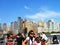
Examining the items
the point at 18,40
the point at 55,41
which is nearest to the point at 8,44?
the point at 18,40

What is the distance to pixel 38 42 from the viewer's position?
801 cm

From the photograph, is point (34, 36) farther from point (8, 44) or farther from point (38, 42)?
point (8, 44)

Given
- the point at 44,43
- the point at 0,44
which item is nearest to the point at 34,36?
the point at 44,43

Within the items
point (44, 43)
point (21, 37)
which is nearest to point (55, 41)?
point (44, 43)

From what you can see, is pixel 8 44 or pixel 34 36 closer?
pixel 34 36

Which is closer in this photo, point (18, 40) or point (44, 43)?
point (18, 40)

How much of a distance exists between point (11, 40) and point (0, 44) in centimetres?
49

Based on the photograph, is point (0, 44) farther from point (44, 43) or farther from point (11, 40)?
point (44, 43)

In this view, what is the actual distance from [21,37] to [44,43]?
125cm

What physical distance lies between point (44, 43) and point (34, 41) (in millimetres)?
750

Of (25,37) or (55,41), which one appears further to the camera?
(55,41)

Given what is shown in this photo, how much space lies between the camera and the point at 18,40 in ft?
24.8

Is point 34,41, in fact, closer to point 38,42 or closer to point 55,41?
point 38,42

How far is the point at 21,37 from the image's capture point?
754 cm
